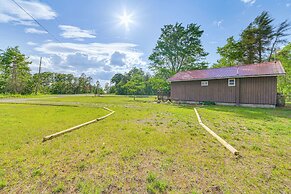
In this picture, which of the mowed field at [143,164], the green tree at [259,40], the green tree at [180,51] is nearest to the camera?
the mowed field at [143,164]

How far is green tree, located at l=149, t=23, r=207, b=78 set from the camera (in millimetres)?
24609

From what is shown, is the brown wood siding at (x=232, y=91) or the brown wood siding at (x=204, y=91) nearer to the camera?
the brown wood siding at (x=232, y=91)

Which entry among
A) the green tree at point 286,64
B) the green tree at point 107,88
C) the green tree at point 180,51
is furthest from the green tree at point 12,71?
the green tree at point 286,64

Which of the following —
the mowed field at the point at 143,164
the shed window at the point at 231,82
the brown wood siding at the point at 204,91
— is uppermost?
the shed window at the point at 231,82

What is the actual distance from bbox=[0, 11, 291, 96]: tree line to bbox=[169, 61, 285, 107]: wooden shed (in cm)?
527

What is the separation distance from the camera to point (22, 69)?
3156 centimetres

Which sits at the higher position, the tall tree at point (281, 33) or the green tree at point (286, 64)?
the tall tree at point (281, 33)

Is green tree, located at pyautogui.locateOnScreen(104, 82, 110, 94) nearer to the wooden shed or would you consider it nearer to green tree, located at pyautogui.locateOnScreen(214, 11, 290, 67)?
the wooden shed

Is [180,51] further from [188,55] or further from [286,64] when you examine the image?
[286,64]

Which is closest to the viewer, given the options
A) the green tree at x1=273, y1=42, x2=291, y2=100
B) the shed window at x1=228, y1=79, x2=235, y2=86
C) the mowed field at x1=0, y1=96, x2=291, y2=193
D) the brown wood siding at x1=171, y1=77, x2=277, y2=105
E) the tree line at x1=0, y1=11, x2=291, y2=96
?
the mowed field at x1=0, y1=96, x2=291, y2=193

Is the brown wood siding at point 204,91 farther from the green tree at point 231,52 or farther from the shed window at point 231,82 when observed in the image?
the green tree at point 231,52

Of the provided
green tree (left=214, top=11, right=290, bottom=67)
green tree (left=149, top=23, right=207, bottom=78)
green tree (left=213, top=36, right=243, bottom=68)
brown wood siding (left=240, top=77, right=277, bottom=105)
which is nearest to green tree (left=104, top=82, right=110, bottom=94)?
green tree (left=149, top=23, right=207, bottom=78)

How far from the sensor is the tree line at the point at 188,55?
63.1ft

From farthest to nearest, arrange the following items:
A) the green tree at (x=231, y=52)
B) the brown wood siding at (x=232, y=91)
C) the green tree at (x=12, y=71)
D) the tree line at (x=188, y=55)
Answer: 1. the green tree at (x=12, y=71)
2. the green tree at (x=231, y=52)
3. the tree line at (x=188, y=55)
4. the brown wood siding at (x=232, y=91)
